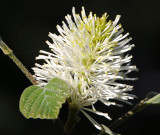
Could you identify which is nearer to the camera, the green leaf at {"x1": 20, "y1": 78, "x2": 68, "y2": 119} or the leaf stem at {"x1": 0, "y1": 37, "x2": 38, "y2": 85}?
the green leaf at {"x1": 20, "y1": 78, "x2": 68, "y2": 119}

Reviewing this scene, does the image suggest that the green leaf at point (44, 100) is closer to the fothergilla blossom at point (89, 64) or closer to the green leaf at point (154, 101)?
the fothergilla blossom at point (89, 64)

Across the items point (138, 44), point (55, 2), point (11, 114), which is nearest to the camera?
point (11, 114)

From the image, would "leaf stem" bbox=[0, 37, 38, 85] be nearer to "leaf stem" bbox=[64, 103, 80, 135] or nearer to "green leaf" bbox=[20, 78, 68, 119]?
"green leaf" bbox=[20, 78, 68, 119]

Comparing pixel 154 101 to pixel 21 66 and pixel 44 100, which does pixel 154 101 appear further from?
pixel 21 66

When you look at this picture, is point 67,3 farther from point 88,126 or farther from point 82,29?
point 82,29

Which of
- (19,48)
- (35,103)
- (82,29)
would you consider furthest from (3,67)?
(35,103)

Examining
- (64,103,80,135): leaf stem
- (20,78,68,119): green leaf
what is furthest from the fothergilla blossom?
(20,78,68,119): green leaf
